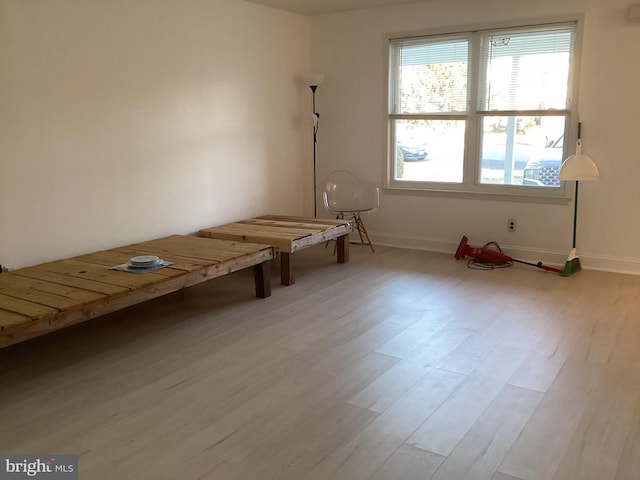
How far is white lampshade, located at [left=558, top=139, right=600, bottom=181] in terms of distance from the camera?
4.26m

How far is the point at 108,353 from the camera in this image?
3.13 meters

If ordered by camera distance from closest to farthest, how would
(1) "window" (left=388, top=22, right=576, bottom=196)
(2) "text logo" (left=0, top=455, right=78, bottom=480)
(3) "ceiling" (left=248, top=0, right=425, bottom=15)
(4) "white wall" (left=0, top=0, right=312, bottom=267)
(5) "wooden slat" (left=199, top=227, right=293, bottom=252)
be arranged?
(2) "text logo" (left=0, top=455, right=78, bottom=480) → (4) "white wall" (left=0, top=0, right=312, bottom=267) → (5) "wooden slat" (left=199, top=227, right=293, bottom=252) → (1) "window" (left=388, top=22, right=576, bottom=196) → (3) "ceiling" (left=248, top=0, right=425, bottom=15)

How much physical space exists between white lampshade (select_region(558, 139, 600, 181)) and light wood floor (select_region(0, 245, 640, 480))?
841 millimetres

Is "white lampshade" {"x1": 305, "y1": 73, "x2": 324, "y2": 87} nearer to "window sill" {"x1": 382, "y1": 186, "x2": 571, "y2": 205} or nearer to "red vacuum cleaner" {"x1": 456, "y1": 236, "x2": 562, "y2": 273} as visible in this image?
"window sill" {"x1": 382, "y1": 186, "x2": 571, "y2": 205}

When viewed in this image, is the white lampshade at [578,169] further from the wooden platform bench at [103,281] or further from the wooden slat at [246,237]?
the wooden platform bench at [103,281]

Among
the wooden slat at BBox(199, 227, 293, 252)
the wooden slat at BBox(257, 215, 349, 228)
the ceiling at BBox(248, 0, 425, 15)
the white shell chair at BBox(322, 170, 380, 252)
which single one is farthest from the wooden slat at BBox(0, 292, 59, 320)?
the ceiling at BBox(248, 0, 425, 15)

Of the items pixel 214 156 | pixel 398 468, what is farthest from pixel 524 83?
pixel 398 468

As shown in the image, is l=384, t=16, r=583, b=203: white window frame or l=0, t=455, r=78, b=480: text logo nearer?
l=0, t=455, r=78, b=480: text logo

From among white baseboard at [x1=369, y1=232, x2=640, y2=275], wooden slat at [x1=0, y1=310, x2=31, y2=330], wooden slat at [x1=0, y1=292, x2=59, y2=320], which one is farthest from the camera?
white baseboard at [x1=369, y1=232, x2=640, y2=275]

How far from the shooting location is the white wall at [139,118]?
3.48m

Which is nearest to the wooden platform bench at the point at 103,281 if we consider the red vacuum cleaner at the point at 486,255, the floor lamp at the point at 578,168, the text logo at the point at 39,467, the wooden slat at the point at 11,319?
the wooden slat at the point at 11,319

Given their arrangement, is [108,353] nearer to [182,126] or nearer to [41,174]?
[41,174]

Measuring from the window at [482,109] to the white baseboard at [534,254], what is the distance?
0.51 m

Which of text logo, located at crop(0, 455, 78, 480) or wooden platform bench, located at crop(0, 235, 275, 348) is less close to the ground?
wooden platform bench, located at crop(0, 235, 275, 348)
